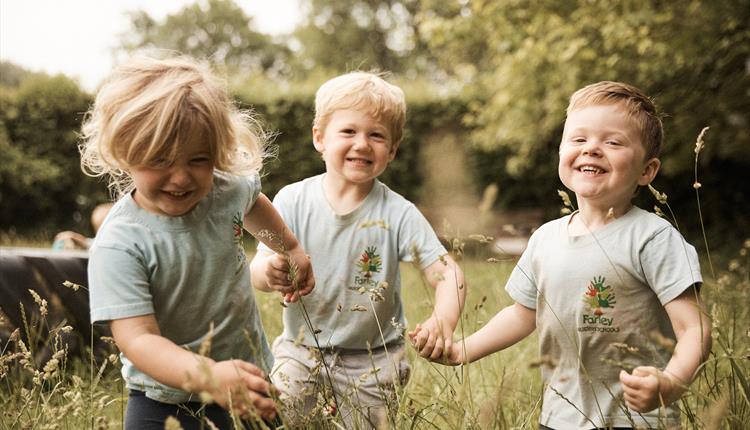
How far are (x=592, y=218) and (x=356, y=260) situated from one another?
0.94 m

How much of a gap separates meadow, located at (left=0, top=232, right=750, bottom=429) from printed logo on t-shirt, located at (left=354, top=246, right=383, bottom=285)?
38 centimetres

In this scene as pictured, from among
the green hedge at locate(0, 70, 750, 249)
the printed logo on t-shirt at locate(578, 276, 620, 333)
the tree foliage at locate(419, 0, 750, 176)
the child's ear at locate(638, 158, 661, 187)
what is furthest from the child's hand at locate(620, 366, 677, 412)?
the green hedge at locate(0, 70, 750, 249)

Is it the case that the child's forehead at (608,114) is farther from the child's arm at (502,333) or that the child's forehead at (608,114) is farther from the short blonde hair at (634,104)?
the child's arm at (502,333)

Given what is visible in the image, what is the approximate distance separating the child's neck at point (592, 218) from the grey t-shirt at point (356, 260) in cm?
62

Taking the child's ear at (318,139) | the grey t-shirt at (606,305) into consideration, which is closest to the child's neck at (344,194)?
the child's ear at (318,139)

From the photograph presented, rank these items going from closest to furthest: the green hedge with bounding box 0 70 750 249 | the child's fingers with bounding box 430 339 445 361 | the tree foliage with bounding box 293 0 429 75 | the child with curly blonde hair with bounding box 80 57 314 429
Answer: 1. the child with curly blonde hair with bounding box 80 57 314 429
2. the child's fingers with bounding box 430 339 445 361
3. the green hedge with bounding box 0 70 750 249
4. the tree foliage with bounding box 293 0 429 75

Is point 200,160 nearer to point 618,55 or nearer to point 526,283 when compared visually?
point 526,283

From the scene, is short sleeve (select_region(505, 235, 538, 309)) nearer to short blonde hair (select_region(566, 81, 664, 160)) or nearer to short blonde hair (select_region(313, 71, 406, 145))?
short blonde hair (select_region(566, 81, 664, 160))

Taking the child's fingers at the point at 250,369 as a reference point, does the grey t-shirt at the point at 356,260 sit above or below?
above

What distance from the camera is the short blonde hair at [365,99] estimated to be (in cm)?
277

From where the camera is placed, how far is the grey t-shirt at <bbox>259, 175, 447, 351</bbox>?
273 cm

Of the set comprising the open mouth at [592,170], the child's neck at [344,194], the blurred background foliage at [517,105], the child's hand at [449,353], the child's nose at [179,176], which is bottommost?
the child's hand at [449,353]

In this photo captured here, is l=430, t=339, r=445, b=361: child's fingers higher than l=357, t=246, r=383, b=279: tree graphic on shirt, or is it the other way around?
l=357, t=246, r=383, b=279: tree graphic on shirt

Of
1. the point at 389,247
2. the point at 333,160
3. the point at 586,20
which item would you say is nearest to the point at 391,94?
the point at 333,160
